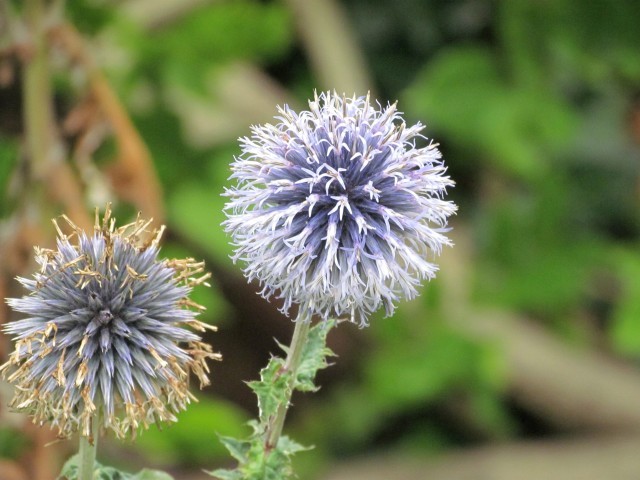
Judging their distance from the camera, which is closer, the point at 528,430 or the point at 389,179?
the point at 389,179

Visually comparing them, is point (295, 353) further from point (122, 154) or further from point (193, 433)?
point (193, 433)

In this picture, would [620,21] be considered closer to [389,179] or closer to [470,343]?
[470,343]

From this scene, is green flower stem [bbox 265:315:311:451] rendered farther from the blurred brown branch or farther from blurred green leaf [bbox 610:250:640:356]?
blurred green leaf [bbox 610:250:640:356]

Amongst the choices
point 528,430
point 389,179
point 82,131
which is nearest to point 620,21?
point 528,430

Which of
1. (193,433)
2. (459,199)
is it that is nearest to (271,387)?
(193,433)

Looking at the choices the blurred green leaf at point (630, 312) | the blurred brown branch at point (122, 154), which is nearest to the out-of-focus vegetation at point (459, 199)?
the blurred green leaf at point (630, 312)

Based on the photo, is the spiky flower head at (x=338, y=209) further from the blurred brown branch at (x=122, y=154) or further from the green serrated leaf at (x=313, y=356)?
the blurred brown branch at (x=122, y=154)
